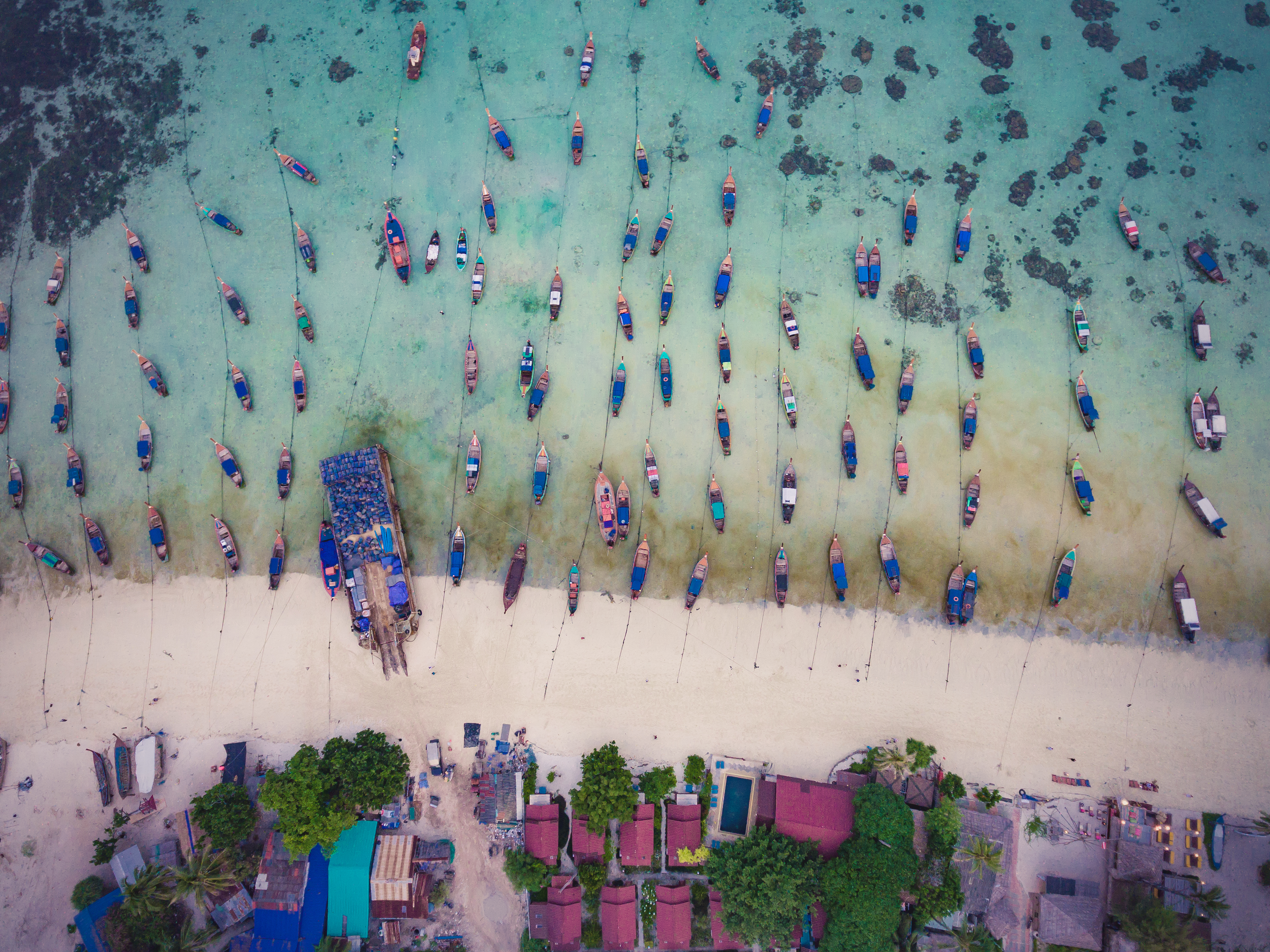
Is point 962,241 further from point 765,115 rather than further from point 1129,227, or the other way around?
point 765,115

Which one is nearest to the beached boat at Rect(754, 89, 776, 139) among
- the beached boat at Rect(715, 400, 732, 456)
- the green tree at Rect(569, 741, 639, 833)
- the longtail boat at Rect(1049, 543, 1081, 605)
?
the beached boat at Rect(715, 400, 732, 456)

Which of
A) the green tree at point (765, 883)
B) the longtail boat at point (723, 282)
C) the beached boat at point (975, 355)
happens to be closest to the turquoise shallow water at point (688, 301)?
the longtail boat at point (723, 282)

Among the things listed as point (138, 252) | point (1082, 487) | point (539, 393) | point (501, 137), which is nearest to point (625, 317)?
point (539, 393)

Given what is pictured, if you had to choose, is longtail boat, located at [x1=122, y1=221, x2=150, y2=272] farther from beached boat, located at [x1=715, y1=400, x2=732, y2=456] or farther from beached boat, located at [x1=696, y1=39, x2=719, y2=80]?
beached boat, located at [x1=696, y1=39, x2=719, y2=80]

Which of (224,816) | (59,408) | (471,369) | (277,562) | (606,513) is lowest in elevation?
(224,816)

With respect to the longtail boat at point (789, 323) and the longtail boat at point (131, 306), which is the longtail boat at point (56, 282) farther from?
the longtail boat at point (789, 323)
